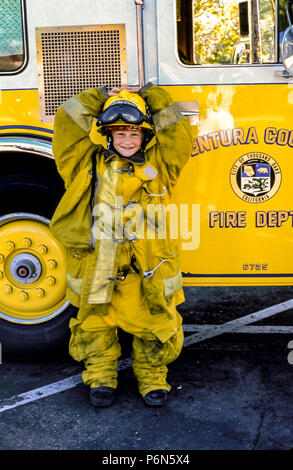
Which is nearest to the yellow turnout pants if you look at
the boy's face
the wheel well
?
the boy's face

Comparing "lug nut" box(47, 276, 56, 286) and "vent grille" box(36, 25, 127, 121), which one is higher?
"vent grille" box(36, 25, 127, 121)

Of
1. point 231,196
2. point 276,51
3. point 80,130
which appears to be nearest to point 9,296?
point 80,130

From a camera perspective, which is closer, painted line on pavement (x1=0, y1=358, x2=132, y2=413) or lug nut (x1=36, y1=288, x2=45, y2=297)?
painted line on pavement (x1=0, y1=358, x2=132, y2=413)

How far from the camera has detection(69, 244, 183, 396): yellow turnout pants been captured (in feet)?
10.1

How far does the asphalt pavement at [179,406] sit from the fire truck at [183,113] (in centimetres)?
43

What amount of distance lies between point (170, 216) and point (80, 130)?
0.74m

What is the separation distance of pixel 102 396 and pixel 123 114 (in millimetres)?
1548

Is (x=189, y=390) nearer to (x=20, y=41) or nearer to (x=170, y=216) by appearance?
(x=170, y=216)

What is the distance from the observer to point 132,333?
3176 mm

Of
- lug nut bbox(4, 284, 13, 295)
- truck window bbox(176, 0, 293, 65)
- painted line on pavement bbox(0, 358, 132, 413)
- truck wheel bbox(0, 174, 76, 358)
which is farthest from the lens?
lug nut bbox(4, 284, 13, 295)

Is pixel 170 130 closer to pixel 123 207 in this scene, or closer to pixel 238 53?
pixel 123 207

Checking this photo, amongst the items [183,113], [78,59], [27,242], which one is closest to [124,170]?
[183,113]

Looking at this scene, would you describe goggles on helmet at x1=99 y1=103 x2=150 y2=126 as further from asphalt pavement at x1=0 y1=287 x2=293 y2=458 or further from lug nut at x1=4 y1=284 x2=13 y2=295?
asphalt pavement at x1=0 y1=287 x2=293 y2=458

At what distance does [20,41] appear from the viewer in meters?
3.31
